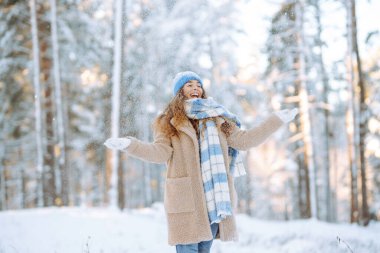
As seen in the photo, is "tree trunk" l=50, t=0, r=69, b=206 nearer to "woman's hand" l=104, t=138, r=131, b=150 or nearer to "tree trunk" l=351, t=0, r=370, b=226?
"tree trunk" l=351, t=0, r=370, b=226

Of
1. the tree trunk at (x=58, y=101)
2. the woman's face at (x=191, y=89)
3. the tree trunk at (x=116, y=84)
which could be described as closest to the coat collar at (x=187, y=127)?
the woman's face at (x=191, y=89)

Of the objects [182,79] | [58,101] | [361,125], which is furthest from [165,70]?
[182,79]

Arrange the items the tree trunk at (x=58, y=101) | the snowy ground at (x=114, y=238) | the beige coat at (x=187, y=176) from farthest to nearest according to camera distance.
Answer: the tree trunk at (x=58, y=101) → the snowy ground at (x=114, y=238) → the beige coat at (x=187, y=176)

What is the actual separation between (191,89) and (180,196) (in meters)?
1.06

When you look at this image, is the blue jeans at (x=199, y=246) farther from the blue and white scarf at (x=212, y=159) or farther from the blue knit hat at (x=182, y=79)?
the blue knit hat at (x=182, y=79)

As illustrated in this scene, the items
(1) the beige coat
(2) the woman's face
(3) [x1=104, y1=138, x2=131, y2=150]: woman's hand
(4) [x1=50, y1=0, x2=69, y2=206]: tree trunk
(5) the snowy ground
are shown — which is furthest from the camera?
(4) [x1=50, y1=0, x2=69, y2=206]: tree trunk

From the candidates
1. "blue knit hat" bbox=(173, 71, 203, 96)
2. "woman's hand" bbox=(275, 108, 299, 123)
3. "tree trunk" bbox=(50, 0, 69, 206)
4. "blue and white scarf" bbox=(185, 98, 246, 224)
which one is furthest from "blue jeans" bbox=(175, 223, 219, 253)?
"tree trunk" bbox=(50, 0, 69, 206)

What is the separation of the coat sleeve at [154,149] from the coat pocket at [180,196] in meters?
0.25

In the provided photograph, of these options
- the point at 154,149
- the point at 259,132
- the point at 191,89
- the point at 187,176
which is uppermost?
the point at 191,89

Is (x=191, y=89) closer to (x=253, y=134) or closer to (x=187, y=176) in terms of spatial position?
(x=253, y=134)

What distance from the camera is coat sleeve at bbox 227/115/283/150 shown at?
3.76 m

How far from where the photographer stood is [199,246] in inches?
153

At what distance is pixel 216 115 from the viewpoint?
3.85 meters

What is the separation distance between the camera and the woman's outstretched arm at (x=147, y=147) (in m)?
3.58
